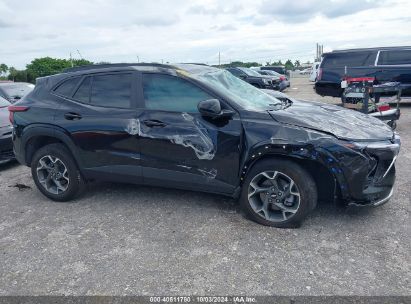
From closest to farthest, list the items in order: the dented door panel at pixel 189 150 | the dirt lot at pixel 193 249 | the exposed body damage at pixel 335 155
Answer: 1. the dirt lot at pixel 193 249
2. the exposed body damage at pixel 335 155
3. the dented door panel at pixel 189 150

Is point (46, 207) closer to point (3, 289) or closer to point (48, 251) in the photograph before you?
point (48, 251)

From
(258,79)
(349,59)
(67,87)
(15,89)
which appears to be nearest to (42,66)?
(258,79)

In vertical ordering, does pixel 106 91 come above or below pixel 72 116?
above

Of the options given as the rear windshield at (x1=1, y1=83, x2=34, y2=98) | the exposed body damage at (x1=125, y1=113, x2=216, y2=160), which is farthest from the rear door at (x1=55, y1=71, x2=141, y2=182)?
the rear windshield at (x1=1, y1=83, x2=34, y2=98)

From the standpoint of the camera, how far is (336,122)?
141 inches

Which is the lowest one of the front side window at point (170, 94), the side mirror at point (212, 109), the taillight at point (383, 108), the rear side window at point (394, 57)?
the taillight at point (383, 108)

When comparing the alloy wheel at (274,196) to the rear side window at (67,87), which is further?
the rear side window at (67,87)

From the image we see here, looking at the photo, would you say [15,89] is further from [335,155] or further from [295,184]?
[335,155]

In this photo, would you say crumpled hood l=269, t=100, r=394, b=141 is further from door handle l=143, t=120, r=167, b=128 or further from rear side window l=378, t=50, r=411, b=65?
rear side window l=378, t=50, r=411, b=65

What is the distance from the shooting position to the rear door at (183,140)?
11.8ft

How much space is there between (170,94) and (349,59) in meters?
9.59

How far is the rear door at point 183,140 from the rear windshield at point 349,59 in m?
9.46

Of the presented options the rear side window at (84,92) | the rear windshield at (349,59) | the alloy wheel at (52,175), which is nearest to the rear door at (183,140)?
the rear side window at (84,92)

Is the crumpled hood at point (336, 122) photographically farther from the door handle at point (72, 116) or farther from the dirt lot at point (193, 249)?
the door handle at point (72, 116)
